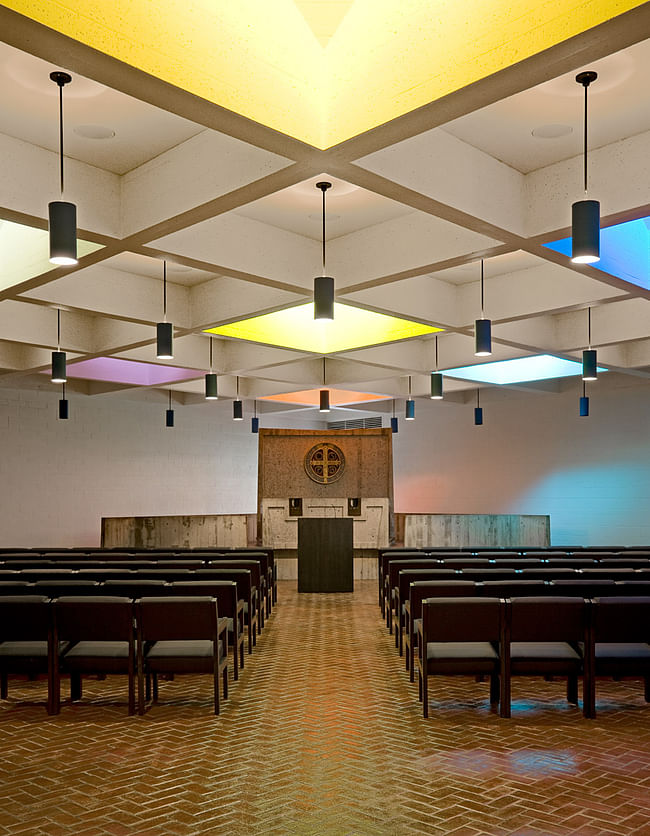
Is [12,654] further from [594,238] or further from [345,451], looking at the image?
[345,451]

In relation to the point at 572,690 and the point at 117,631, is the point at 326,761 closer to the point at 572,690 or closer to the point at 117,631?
the point at 117,631

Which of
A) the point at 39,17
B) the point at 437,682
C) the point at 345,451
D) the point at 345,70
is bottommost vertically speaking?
the point at 437,682

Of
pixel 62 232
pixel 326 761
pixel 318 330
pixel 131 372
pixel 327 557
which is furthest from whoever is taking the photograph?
pixel 131 372

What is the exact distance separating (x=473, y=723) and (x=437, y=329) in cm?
585

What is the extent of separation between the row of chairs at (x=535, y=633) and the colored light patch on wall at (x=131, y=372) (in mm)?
9254

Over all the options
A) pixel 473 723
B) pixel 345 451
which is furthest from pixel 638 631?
pixel 345 451

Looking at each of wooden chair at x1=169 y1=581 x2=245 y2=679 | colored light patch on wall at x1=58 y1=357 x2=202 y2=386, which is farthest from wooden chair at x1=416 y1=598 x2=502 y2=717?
colored light patch on wall at x1=58 y1=357 x2=202 y2=386

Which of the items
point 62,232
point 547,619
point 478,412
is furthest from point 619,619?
point 478,412

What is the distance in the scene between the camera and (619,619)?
18.5 feet

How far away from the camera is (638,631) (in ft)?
18.6

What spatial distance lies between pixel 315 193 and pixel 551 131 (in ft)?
6.97

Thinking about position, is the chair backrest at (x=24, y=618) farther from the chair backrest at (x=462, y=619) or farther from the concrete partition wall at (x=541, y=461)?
the concrete partition wall at (x=541, y=461)

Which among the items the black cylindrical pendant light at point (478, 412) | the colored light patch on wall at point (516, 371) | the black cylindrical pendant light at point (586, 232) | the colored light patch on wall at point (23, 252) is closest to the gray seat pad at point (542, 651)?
the black cylindrical pendant light at point (586, 232)

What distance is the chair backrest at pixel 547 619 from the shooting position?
5664 mm
